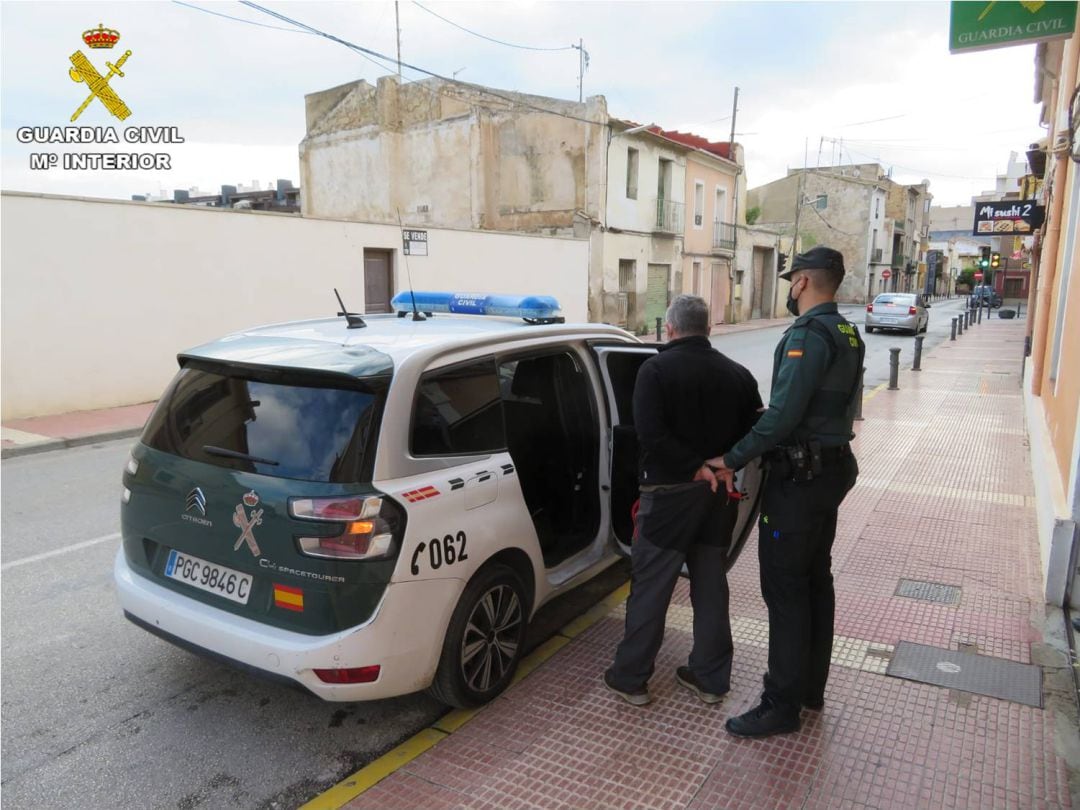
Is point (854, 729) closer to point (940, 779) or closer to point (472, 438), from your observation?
point (940, 779)

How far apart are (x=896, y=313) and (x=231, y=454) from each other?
90.7ft

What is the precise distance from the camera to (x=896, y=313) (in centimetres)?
2655

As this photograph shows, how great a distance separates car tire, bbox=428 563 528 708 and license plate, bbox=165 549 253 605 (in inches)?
32.1

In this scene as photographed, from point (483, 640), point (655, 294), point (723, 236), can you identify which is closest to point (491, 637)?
point (483, 640)

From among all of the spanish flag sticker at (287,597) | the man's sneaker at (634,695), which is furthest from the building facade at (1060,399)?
the spanish flag sticker at (287,597)

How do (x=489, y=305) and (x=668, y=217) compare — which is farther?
(x=668, y=217)

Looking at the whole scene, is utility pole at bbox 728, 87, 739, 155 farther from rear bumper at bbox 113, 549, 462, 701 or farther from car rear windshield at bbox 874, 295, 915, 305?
rear bumper at bbox 113, 549, 462, 701

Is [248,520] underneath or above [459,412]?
underneath

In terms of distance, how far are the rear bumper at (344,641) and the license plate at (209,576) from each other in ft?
0.25

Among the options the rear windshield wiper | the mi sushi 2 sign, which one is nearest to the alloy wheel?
the rear windshield wiper

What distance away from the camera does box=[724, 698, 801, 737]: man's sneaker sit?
3086mm

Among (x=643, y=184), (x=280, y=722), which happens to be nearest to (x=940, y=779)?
(x=280, y=722)

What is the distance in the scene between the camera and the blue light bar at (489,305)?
4.04m

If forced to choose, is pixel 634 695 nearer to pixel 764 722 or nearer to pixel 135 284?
pixel 764 722
